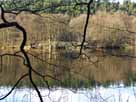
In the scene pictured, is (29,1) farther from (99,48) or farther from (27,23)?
(27,23)

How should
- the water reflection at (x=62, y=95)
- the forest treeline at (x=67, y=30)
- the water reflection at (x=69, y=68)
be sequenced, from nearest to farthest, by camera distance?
the forest treeline at (x=67, y=30)
the water reflection at (x=69, y=68)
the water reflection at (x=62, y=95)

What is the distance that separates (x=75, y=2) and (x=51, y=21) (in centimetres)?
20

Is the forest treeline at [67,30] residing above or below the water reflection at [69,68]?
above

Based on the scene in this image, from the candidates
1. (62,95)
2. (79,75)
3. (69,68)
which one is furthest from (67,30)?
(62,95)

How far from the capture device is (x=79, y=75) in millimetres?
4270

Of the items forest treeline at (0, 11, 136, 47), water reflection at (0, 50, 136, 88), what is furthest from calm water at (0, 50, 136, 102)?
forest treeline at (0, 11, 136, 47)

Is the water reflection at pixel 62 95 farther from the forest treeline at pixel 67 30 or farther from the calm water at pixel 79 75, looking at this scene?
the forest treeline at pixel 67 30

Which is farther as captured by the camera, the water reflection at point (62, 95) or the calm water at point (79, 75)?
the water reflection at point (62, 95)

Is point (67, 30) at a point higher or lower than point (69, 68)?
higher

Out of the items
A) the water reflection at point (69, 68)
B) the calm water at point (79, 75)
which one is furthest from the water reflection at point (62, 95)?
the water reflection at point (69, 68)

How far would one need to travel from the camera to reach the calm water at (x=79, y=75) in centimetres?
244

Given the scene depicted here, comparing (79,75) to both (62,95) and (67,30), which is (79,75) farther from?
(67,30)

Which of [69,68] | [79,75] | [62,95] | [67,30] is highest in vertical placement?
[67,30]

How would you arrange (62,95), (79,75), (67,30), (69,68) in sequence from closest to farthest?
(67,30)
(69,68)
(79,75)
(62,95)
